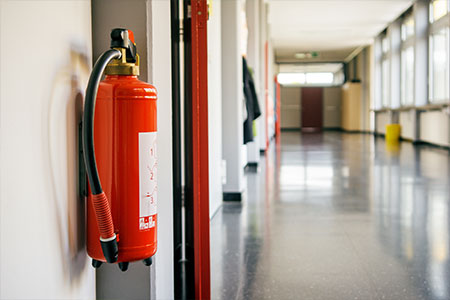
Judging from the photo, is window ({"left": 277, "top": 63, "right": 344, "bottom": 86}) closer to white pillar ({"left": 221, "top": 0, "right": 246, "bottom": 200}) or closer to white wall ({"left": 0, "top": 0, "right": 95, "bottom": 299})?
white pillar ({"left": 221, "top": 0, "right": 246, "bottom": 200})

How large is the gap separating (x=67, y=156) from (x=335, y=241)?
190 centimetres

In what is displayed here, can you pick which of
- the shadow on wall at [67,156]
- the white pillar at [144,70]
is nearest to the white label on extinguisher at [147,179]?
the shadow on wall at [67,156]

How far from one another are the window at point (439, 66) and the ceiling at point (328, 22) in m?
1.54

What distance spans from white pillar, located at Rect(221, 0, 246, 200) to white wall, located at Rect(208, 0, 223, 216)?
0.11 m

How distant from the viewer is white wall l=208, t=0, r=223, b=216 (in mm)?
3221

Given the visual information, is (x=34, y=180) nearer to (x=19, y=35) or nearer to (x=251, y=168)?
(x=19, y=35)

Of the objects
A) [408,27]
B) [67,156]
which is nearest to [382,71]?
[408,27]

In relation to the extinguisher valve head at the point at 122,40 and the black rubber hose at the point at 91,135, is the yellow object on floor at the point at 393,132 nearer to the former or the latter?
the extinguisher valve head at the point at 122,40

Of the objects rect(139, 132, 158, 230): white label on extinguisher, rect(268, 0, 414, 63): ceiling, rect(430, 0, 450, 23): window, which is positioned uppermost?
Answer: rect(268, 0, 414, 63): ceiling

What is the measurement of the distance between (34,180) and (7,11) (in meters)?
0.28

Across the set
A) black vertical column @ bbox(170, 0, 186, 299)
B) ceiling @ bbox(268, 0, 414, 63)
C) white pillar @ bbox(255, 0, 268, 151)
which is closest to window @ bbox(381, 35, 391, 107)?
ceiling @ bbox(268, 0, 414, 63)

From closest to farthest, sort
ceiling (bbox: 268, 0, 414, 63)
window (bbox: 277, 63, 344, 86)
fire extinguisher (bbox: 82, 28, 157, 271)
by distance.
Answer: fire extinguisher (bbox: 82, 28, 157, 271) < ceiling (bbox: 268, 0, 414, 63) < window (bbox: 277, 63, 344, 86)

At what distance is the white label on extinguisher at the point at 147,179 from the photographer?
1011 millimetres

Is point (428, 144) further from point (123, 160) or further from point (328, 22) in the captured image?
point (123, 160)
